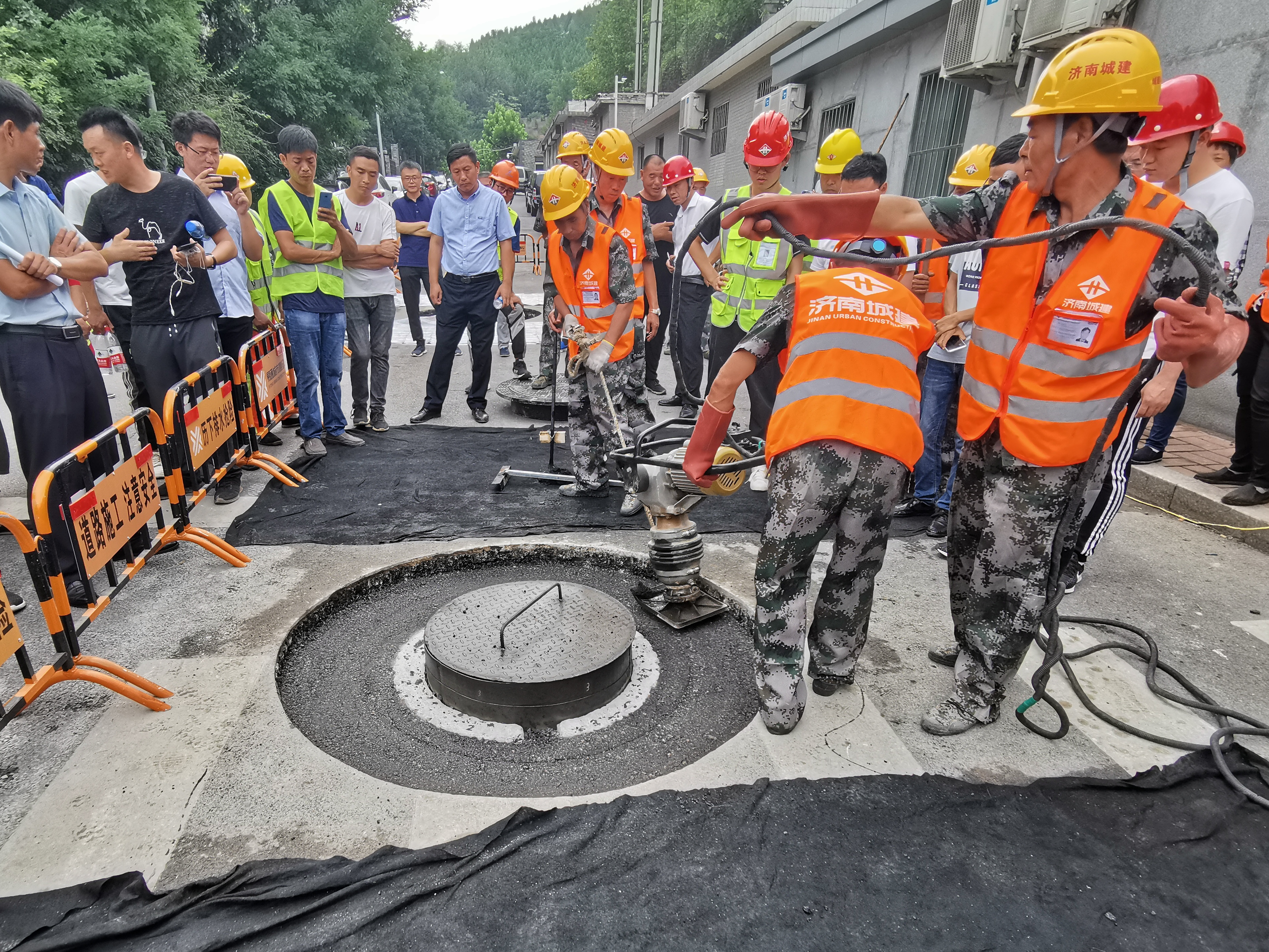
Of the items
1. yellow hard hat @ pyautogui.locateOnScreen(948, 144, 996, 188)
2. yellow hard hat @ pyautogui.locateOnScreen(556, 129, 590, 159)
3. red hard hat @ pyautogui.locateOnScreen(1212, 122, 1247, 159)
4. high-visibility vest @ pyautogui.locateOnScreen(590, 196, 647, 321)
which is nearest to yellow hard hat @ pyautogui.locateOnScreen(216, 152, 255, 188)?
yellow hard hat @ pyautogui.locateOnScreen(556, 129, 590, 159)

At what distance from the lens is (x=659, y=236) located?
754 centimetres

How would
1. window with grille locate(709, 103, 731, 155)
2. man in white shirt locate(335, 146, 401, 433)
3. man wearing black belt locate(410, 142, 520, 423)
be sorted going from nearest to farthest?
1. man in white shirt locate(335, 146, 401, 433)
2. man wearing black belt locate(410, 142, 520, 423)
3. window with grille locate(709, 103, 731, 155)

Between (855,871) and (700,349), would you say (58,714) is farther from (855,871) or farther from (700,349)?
(700,349)

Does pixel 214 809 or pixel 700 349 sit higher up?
pixel 700 349

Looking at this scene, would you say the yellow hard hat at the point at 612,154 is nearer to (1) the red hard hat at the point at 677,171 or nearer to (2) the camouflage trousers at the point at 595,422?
(2) the camouflage trousers at the point at 595,422

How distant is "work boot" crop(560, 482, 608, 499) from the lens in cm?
484

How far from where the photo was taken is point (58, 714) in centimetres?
255

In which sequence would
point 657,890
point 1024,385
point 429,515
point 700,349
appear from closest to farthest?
point 657,890 < point 1024,385 < point 429,515 < point 700,349

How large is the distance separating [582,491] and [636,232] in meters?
→ 2.10

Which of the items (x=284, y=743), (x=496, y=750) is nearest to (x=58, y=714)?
(x=284, y=743)

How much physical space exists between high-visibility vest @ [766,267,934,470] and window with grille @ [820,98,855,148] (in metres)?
10.5

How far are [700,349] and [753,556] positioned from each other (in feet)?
9.96

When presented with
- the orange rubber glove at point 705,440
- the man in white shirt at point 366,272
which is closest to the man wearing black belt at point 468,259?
the man in white shirt at point 366,272

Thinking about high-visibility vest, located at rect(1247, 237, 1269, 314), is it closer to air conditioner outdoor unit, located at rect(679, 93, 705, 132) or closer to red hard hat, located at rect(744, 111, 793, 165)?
red hard hat, located at rect(744, 111, 793, 165)
